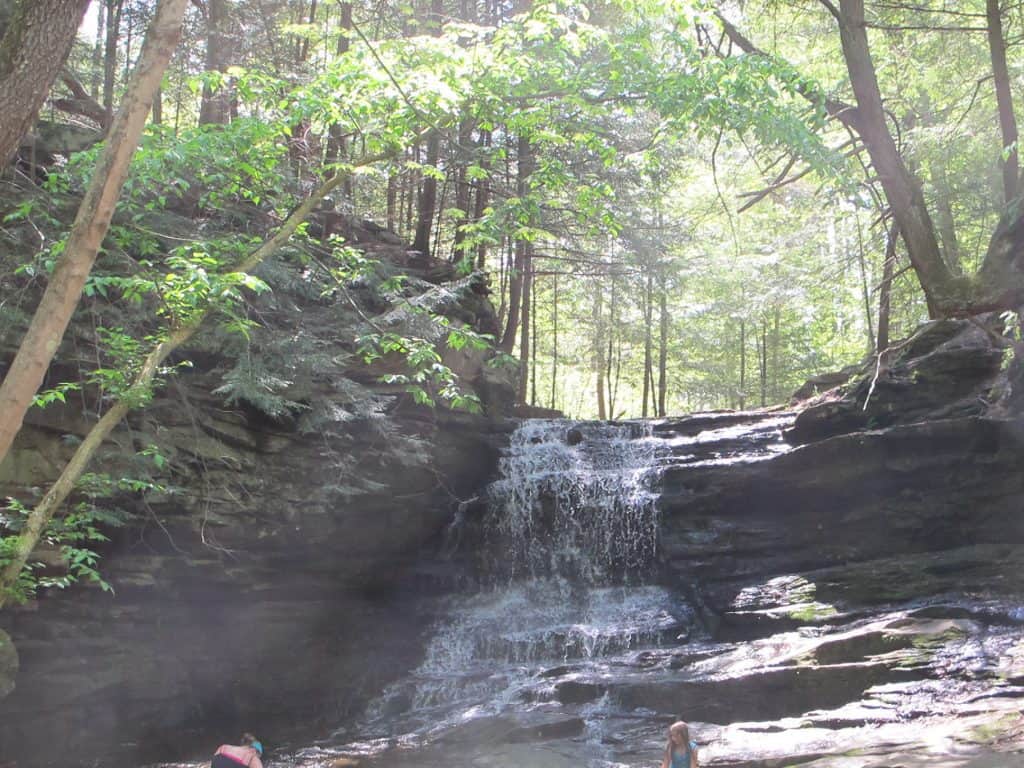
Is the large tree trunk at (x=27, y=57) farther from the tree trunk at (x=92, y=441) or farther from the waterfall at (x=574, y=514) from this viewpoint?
the waterfall at (x=574, y=514)

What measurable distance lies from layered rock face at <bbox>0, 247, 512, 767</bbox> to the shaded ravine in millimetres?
1600

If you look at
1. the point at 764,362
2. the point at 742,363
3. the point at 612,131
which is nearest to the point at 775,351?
the point at 764,362

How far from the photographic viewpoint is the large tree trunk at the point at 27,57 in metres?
4.36

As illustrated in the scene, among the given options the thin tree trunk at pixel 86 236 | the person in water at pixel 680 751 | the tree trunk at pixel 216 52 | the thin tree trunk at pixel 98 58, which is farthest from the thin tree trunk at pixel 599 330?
the thin tree trunk at pixel 86 236

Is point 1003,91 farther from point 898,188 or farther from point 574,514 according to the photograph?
point 574,514

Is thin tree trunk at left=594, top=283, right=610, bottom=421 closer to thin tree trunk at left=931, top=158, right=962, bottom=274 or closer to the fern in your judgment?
thin tree trunk at left=931, top=158, right=962, bottom=274

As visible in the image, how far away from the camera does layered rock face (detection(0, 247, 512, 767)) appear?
417 inches

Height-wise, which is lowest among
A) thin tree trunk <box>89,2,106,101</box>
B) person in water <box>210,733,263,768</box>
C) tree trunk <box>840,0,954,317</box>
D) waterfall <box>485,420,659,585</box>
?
person in water <box>210,733,263,768</box>

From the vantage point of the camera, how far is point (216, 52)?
15.0 meters

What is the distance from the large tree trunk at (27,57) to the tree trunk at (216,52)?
10.9 meters

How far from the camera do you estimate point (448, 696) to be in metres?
11.9

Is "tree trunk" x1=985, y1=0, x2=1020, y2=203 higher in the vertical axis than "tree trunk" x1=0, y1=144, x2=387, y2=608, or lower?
higher

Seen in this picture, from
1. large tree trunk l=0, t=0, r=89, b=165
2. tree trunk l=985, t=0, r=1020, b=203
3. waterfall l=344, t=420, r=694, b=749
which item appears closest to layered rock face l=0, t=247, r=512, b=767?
waterfall l=344, t=420, r=694, b=749

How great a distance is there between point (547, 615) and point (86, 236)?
36.1 ft
